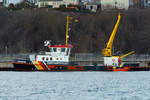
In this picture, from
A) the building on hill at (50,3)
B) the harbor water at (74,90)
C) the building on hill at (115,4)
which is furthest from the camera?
the building on hill at (50,3)

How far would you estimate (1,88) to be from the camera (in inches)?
2080

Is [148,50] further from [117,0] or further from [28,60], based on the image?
[117,0]

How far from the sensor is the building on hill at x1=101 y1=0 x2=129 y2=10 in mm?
144900

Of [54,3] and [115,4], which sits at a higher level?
[54,3]

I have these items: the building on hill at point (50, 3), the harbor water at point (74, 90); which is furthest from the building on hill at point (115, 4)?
the harbor water at point (74, 90)

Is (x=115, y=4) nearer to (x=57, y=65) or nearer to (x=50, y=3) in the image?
(x=50, y=3)

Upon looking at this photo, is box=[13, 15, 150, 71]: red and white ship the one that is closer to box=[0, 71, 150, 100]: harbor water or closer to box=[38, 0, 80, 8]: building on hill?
box=[0, 71, 150, 100]: harbor water

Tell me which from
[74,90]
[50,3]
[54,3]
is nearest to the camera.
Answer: [74,90]

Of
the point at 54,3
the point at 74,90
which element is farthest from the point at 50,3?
the point at 74,90

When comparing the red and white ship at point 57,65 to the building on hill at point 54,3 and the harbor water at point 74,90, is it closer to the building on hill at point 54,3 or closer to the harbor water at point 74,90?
the harbor water at point 74,90

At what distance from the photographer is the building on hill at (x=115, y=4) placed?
144900 mm

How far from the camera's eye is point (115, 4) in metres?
147

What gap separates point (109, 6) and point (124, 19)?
25047 millimetres

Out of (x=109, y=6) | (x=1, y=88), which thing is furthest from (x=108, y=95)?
(x=109, y=6)
